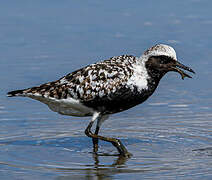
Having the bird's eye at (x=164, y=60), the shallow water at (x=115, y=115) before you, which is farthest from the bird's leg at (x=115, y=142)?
the bird's eye at (x=164, y=60)

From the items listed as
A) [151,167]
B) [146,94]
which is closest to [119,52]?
→ [146,94]

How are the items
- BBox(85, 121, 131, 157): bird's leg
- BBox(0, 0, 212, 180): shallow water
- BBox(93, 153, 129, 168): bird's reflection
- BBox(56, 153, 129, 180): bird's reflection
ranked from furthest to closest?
BBox(85, 121, 131, 157): bird's leg, BBox(93, 153, 129, 168): bird's reflection, BBox(0, 0, 212, 180): shallow water, BBox(56, 153, 129, 180): bird's reflection

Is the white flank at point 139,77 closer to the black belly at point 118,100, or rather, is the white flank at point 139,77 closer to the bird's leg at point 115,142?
the black belly at point 118,100

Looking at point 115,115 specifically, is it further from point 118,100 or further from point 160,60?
point 160,60

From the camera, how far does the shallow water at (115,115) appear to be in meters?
10.4

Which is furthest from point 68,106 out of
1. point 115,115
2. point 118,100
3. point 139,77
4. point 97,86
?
point 115,115

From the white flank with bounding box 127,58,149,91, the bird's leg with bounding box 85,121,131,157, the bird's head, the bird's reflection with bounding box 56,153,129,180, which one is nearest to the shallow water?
the bird's reflection with bounding box 56,153,129,180

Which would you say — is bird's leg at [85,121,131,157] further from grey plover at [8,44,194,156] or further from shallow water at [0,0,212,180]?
shallow water at [0,0,212,180]

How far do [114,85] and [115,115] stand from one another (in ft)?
7.31

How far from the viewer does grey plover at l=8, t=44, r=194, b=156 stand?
1096cm

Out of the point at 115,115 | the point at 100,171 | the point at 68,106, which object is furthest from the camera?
the point at 115,115

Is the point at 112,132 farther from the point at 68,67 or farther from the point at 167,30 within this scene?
the point at 167,30

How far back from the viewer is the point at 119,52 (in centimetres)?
1576

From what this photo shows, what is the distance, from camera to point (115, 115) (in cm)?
1311
